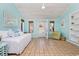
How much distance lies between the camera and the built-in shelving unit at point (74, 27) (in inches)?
228

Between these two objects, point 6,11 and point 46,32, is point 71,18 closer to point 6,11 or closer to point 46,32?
point 46,32

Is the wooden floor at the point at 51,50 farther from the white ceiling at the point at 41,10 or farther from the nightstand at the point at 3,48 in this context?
the white ceiling at the point at 41,10

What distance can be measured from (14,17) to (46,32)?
Answer: 369cm

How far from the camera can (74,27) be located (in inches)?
242

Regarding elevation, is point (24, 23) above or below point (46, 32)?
above

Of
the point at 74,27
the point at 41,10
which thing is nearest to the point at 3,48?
the point at 74,27

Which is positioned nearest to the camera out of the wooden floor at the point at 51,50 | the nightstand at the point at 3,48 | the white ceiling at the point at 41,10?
the nightstand at the point at 3,48

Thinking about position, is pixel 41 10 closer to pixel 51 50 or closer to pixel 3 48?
pixel 51 50

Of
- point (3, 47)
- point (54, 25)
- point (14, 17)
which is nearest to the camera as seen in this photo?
point (3, 47)

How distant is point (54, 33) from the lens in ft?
27.8

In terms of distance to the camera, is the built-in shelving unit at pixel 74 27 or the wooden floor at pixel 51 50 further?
the built-in shelving unit at pixel 74 27

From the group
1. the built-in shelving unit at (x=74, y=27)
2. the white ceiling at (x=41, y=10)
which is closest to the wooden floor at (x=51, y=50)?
the built-in shelving unit at (x=74, y=27)

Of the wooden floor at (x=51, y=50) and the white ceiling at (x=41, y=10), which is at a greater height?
the white ceiling at (x=41, y=10)

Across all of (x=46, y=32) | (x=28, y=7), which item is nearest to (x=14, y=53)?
(x=28, y=7)
